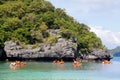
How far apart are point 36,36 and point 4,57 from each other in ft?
21.8

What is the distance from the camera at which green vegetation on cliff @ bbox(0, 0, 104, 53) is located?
6988 cm

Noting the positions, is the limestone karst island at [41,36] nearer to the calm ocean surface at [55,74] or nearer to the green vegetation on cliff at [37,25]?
the green vegetation on cliff at [37,25]

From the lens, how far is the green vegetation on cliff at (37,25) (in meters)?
69.9

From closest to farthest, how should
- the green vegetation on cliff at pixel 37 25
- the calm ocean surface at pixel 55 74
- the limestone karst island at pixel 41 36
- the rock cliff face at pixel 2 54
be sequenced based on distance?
the calm ocean surface at pixel 55 74 → the limestone karst island at pixel 41 36 → the rock cliff face at pixel 2 54 → the green vegetation on cliff at pixel 37 25

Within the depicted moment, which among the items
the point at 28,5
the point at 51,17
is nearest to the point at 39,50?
the point at 51,17

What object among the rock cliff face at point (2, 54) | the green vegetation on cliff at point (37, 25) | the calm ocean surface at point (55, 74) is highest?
the green vegetation on cliff at point (37, 25)

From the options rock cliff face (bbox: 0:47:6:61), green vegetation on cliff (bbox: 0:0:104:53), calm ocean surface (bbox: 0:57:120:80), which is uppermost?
green vegetation on cliff (bbox: 0:0:104:53)

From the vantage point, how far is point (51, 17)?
76.3 meters

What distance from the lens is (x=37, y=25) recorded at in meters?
73.4

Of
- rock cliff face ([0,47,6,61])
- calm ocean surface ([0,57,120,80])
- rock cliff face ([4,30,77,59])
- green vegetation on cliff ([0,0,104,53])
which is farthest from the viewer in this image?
green vegetation on cliff ([0,0,104,53])

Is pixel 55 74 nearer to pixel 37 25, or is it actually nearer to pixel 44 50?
pixel 44 50

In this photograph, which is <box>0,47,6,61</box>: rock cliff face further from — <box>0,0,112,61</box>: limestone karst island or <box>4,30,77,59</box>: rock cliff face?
<box>4,30,77,59</box>: rock cliff face

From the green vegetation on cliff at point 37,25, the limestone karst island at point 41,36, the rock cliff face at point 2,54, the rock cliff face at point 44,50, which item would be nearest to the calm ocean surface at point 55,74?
the rock cliff face at point 44,50

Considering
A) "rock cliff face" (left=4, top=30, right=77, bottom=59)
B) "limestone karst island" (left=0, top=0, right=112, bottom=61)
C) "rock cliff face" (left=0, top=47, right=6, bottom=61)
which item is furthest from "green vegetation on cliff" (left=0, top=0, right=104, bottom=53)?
"rock cliff face" (left=4, top=30, right=77, bottom=59)
